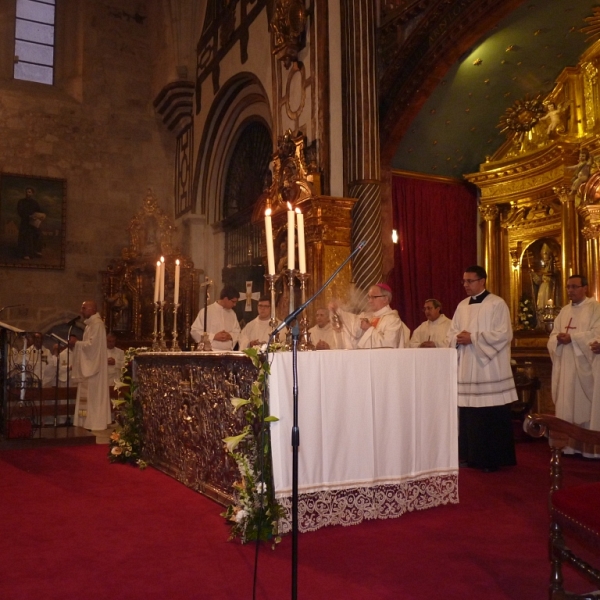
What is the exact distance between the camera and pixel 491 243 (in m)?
9.79

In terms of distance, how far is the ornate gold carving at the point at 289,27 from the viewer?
27.3ft

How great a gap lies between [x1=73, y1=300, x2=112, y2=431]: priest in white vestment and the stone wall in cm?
502

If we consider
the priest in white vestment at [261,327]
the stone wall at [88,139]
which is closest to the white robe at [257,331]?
the priest in white vestment at [261,327]

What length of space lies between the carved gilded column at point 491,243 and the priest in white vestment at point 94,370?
18.0 ft

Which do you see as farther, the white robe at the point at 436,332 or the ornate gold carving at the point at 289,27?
the ornate gold carving at the point at 289,27

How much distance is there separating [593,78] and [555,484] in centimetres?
708

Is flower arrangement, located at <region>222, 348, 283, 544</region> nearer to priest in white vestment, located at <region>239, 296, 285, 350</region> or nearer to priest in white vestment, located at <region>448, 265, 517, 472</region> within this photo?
priest in white vestment, located at <region>448, 265, 517, 472</region>

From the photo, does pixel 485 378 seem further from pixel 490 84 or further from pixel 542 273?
pixel 490 84

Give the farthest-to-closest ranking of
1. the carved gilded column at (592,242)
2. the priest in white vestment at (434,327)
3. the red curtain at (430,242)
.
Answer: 1. the red curtain at (430,242)
2. the carved gilded column at (592,242)
3. the priest in white vestment at (434,327)

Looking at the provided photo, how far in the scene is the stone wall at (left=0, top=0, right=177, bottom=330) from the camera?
13625 mm

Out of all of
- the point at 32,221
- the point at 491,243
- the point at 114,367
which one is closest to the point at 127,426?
the point at 114,367

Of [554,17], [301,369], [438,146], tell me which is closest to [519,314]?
[438,146]

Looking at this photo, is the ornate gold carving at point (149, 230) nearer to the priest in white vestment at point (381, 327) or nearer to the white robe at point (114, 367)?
the white robe at point (114, 367)

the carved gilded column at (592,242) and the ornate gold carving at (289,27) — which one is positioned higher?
the ornate gold carving at (289,27)
